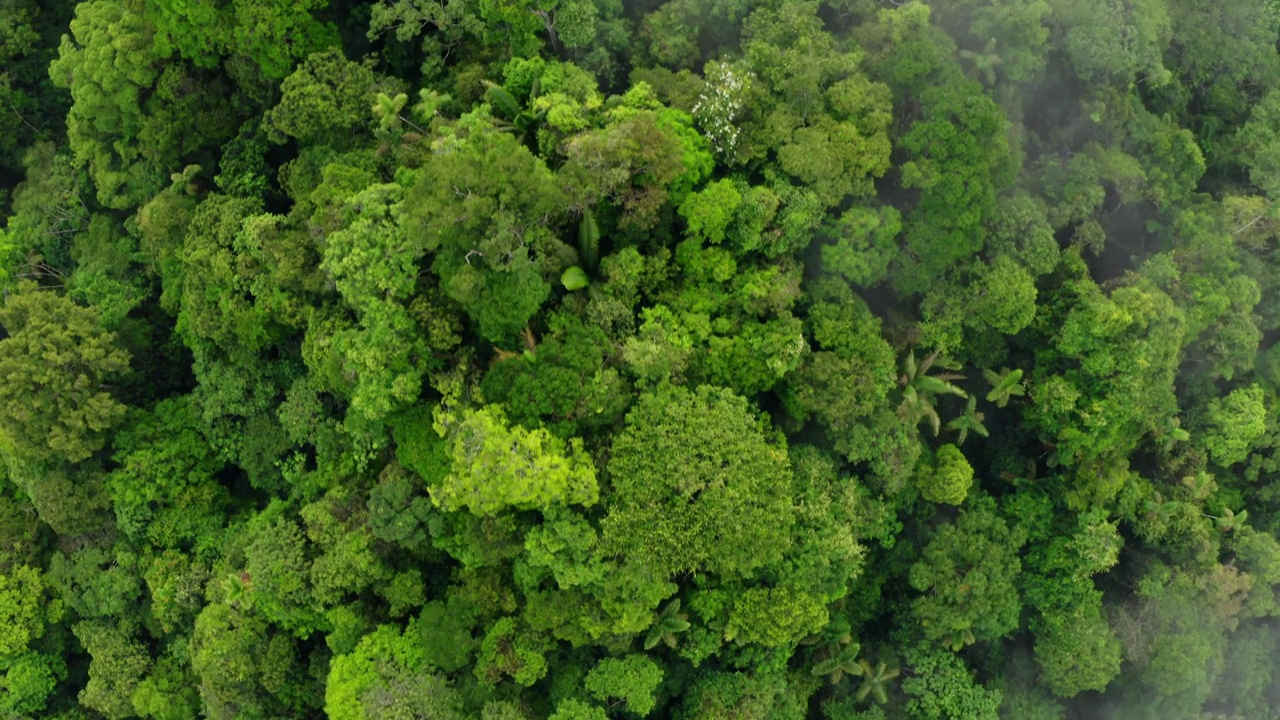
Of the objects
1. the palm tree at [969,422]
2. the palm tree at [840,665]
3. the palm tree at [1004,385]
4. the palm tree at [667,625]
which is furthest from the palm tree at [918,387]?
the palm tree at [667,625]

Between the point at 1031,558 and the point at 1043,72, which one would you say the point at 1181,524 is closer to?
the point at 1031,558

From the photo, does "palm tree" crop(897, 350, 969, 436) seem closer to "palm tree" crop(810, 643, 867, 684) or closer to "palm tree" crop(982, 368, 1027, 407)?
"palm tree" crop(982, 368, 1027, 407)

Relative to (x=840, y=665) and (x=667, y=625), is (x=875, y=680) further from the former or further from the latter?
(x=667, y=625)

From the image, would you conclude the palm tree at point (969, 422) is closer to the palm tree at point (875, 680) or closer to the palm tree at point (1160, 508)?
the palm tree at point (1160, 508)

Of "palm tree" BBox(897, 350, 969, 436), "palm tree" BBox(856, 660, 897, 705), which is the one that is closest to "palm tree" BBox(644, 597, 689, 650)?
"palm tree" BBox(856, 660, 897, 705)

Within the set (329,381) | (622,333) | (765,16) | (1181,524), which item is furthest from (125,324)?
(1181,524)

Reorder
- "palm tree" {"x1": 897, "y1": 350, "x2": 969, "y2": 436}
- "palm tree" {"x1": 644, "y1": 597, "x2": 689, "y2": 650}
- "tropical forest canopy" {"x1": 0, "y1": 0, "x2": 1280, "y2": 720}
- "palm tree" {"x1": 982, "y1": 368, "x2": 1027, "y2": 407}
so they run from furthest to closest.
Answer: "palm tree" {"x1": 982, "y1": 368, "x2": 1027, "y2": 407}
"palm tree" {"x1": 897, "y1": 350, "x2": 969, "y2": 436}
"palm tree" {"x1": 644, "y1": 597, "x2": 689, "y2": 650}
"tropical forest canopy" {"x1": 0, "y1": 0, "x2": 1280, "y2": 720}

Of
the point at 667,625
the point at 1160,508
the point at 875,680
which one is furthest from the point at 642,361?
the point at 1160,508
